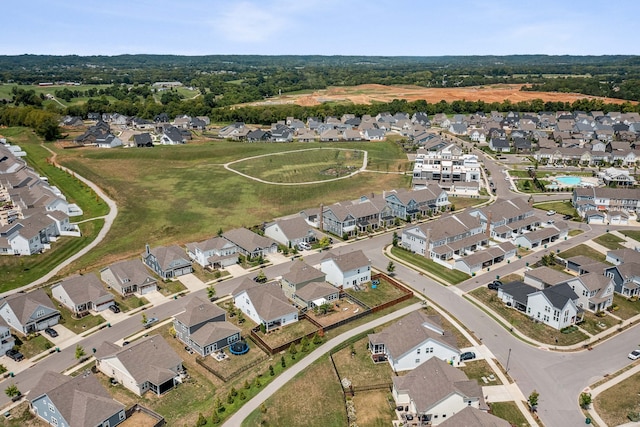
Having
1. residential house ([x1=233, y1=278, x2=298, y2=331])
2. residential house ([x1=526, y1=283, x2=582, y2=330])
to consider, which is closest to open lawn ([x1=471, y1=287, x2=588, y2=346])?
residential house ([x1=526, y1=283, x2=582, y2=330])

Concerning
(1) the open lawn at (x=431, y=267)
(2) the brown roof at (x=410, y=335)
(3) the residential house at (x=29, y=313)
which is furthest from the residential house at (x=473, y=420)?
(3) the residential house at (x=29, y=313)

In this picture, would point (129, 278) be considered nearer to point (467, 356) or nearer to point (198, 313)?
point (198, 313)

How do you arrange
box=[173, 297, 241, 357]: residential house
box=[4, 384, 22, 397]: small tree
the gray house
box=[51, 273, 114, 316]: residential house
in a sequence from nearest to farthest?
the gray house
box=[4, 384, 22, 397]: small tree
box=[173, 297, 241, 357]: residential house
box=[51, 273, 114, 316]: residential house

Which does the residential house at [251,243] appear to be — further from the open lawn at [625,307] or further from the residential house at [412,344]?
the open lawn at [625,307]

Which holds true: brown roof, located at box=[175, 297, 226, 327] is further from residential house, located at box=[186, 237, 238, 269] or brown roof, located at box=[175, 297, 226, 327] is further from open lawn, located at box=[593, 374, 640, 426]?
open lawn, located at box=[593, 374, 640, 426]

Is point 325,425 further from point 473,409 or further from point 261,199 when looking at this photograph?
point 261,199
